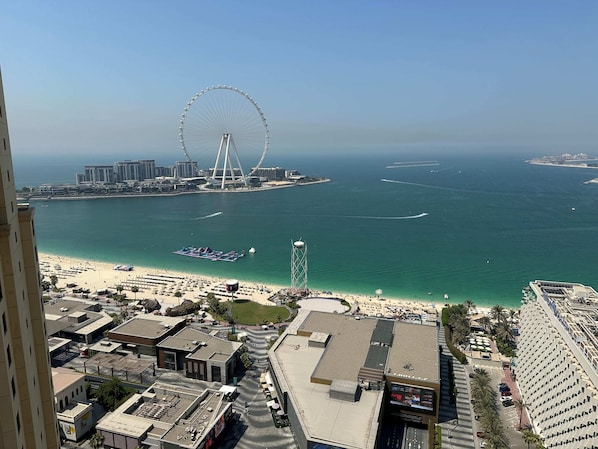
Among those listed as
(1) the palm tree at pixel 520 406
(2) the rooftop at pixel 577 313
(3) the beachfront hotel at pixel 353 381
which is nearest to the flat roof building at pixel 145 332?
(3) the beachfront hotel at pixel 353 381

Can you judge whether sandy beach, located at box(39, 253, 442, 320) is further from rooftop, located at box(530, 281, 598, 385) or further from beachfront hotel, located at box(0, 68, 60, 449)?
beachfront hotel, located at box(0, 68, 60, 449)

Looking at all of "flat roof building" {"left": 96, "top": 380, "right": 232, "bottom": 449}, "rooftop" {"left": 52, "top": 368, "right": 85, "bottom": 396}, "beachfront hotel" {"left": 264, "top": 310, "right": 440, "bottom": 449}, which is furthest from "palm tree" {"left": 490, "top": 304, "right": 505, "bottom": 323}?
"rooftop" {"left": 52, "top": 368, "right": 85, "bottom": 396}

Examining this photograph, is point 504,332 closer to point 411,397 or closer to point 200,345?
point 411,397

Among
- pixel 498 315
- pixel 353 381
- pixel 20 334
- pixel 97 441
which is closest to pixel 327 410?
pixel 353 381

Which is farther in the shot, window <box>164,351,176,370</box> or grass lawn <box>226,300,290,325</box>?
grass lawn <box>226,300,290,325</box>

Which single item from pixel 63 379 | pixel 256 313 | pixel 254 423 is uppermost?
pixel 63 379

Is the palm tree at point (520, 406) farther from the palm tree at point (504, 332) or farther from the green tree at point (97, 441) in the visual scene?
the green tree at point (97, 441)
